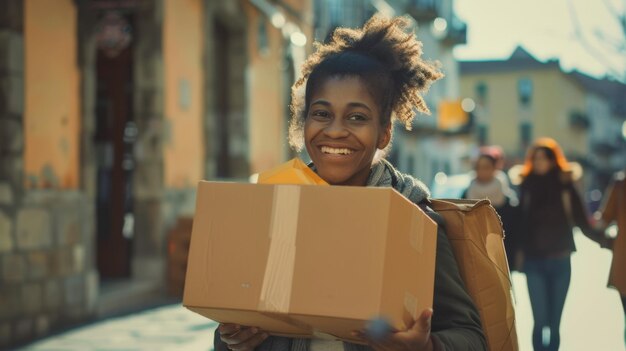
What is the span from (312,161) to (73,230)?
6.97m

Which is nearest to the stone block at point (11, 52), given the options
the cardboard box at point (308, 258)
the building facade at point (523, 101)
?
the cardboard box at point (308, 258)

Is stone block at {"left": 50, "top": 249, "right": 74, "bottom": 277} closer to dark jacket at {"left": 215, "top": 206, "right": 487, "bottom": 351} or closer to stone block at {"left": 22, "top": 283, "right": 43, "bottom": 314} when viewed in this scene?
stone block at {"left": 22, "top": 283, "right": 43, "bottom": 314}

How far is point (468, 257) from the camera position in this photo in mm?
2332

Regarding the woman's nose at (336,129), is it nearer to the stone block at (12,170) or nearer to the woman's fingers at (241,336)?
the woman's fingers at (241,336)

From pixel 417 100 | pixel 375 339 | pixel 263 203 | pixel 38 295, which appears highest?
pixel 417 100

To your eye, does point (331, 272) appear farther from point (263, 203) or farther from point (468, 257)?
point (468, 257)

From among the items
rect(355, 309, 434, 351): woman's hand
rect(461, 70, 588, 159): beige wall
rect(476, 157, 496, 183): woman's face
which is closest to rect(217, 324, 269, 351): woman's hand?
rect(355, 309, 434, 351): woman's hand

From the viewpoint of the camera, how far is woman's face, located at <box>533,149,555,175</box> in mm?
7297

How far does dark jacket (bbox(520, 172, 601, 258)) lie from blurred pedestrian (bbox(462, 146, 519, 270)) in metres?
0.20

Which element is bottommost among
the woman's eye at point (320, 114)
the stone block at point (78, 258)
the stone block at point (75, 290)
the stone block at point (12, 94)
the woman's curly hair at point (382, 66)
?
the stone block at point (75, 290)

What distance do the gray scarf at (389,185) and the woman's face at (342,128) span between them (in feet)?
0.17

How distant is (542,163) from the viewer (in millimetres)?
7305

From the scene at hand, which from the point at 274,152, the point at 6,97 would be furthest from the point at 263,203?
the point at 274,152

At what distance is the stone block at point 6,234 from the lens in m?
7.74
